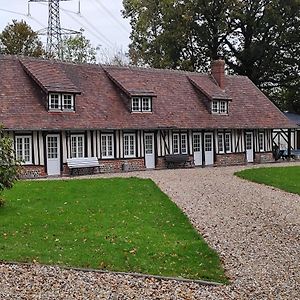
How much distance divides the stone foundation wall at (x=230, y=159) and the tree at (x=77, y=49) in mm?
23982

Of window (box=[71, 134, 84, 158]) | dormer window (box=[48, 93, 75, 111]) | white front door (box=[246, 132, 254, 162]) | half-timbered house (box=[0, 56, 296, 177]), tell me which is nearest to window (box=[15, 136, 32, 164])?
half-timbered house (box=[0, 56, 296, 177])

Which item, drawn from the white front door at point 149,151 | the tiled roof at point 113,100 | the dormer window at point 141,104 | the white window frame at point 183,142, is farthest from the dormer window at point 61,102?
the white window frame at point 183,142

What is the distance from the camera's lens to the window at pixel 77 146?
27609mm

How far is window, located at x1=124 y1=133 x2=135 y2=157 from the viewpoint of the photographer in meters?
29.6

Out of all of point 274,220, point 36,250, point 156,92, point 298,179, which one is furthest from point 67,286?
point 156,92

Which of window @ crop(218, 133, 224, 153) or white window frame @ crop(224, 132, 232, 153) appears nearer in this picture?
window @ crop(218, 133, 224, 153)

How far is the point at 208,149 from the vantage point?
33312 millimetres

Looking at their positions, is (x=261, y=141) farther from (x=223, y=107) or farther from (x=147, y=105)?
(x=147, y=105)

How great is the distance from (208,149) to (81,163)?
9.27 m

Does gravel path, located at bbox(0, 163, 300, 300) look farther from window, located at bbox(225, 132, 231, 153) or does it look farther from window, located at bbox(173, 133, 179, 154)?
window, located at bbox(225, 132, 231, 153)

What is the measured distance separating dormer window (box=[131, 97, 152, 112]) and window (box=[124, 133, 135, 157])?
1.65 meters

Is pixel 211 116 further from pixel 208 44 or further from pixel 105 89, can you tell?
pixel 208 44

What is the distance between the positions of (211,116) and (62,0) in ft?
55.8

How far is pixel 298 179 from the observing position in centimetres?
2267
